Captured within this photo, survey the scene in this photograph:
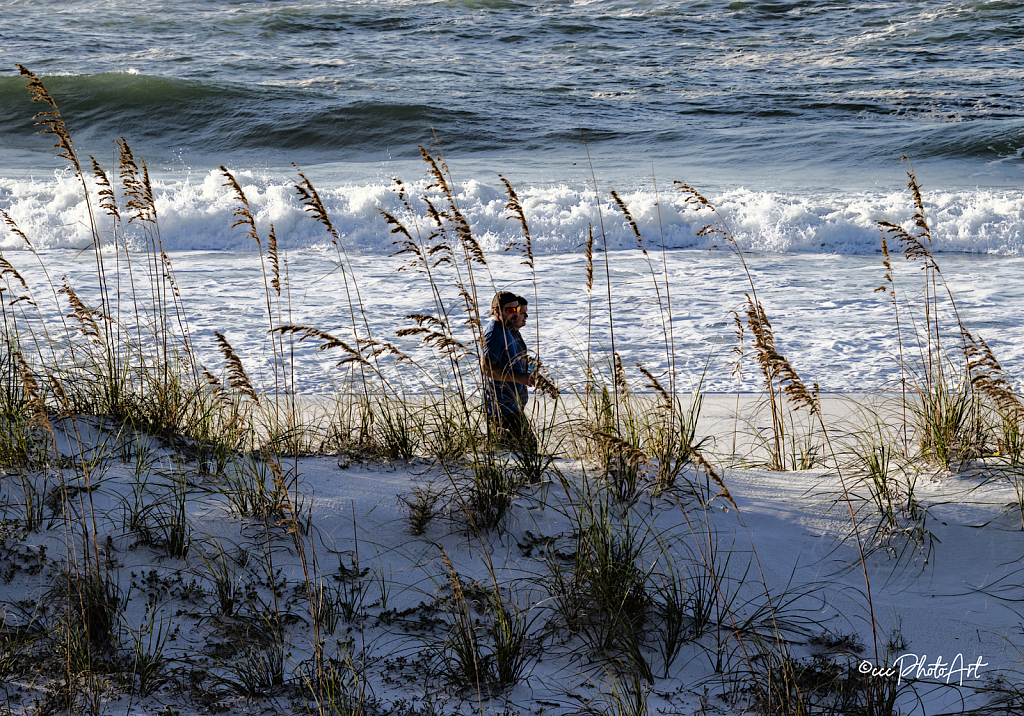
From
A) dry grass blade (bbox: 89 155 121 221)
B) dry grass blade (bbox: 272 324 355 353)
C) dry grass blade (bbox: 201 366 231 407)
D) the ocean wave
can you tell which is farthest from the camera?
the ocean wave

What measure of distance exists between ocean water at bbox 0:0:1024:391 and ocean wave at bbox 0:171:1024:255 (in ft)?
0.17

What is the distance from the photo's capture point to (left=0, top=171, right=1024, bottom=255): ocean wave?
11.7 meters

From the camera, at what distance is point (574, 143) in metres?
18.5

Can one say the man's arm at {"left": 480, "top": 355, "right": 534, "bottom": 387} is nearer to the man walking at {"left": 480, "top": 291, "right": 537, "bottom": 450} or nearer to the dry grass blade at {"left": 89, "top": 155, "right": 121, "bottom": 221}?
the man walking at {"left": 480, "top": 291, "right": 537, "bottom": 450}

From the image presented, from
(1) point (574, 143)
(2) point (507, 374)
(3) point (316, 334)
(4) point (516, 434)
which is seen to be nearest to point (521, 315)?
(2) point (507, 374)

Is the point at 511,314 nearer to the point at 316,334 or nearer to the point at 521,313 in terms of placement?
the point at 521,313

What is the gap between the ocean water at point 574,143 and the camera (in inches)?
358

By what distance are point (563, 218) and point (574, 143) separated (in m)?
6.51

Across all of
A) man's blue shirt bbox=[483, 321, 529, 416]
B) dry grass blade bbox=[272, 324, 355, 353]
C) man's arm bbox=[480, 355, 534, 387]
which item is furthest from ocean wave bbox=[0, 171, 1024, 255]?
dry grass blade bbox=[272, 324, 355, 353]

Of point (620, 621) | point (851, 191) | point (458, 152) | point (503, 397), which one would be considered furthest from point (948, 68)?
point (620, 621)

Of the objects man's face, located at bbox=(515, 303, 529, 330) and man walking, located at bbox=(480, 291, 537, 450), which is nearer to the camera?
man walking, located at bbox=(480, 291, 537, 450)

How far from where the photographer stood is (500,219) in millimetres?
12883

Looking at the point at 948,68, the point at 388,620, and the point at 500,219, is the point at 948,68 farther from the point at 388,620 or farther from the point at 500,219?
the point at 388,620

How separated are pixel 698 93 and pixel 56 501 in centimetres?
2088
